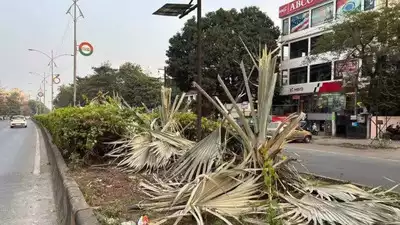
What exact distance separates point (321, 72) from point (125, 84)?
30031mm

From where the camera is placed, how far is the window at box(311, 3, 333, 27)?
4028 centimetres

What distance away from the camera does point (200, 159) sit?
198 inches

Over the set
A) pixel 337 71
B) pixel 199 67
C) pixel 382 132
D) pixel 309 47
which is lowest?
pixel 382 132

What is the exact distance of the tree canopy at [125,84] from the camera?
2256 inches

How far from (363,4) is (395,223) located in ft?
119

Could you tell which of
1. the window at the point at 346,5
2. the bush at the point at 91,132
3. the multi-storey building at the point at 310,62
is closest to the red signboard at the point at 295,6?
the multi-storey building at the point at 310,62

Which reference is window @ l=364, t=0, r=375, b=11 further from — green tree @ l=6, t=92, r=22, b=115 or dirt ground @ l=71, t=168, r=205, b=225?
green tree @ l=6, t=92, r=22, b=115

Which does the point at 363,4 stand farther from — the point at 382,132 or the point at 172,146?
the point at 172,146

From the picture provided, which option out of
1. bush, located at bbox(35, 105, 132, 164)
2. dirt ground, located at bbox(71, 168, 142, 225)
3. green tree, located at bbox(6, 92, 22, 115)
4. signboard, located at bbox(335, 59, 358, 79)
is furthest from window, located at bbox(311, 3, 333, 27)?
green tree, located at bbox(6, 92, 22, 115)

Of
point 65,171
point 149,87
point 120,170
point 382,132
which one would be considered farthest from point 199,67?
point 149,87

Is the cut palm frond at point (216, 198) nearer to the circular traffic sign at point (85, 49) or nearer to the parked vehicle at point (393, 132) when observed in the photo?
the circular traffic sign at point (85, 49)

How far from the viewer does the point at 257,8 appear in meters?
44.7

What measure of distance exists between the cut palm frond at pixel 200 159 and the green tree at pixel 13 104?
122 metres

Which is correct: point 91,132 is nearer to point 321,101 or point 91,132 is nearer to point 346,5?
point 346,5
